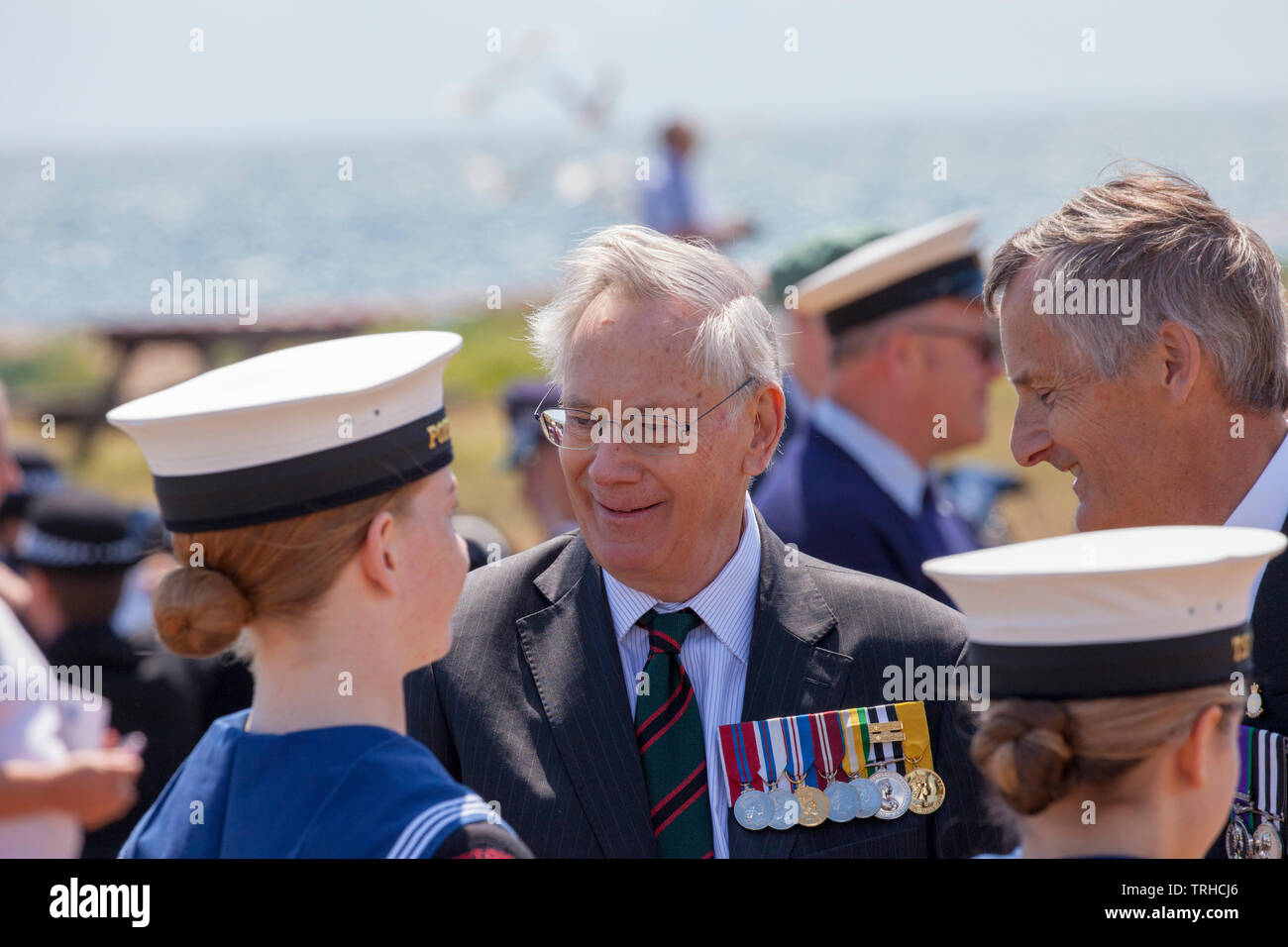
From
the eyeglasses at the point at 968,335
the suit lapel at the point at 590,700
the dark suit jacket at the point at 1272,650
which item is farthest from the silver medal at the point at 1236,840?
the eyeglasses at the point at 968,335

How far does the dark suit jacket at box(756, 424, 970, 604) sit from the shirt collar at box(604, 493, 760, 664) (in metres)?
1.19

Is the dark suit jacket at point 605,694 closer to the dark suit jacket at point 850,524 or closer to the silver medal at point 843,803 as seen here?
the silver medal at point 843,803

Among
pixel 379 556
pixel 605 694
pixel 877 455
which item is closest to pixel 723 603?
pixel 605 694

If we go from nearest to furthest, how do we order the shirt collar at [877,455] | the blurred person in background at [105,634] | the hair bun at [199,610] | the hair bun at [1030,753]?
the hair bun at [1030,753] < the hair bun at [199,610] < the blurred person in background at [105,634] < the shirt collar at [877,455]

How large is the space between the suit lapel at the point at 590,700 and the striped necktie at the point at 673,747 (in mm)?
29

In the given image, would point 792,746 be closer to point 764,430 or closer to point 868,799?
point 868,799

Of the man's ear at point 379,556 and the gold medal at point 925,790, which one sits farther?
the gold medal at point 925,790

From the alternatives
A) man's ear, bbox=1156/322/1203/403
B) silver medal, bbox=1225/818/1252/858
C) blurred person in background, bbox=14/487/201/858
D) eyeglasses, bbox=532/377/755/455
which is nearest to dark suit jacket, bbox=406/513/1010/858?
eyeglasses, bbox=532/377/755/455

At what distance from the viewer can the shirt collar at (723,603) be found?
101 inches

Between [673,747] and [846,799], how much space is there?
32 cm

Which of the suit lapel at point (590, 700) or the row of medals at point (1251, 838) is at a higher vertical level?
the suit lapel at point (590, 700)
